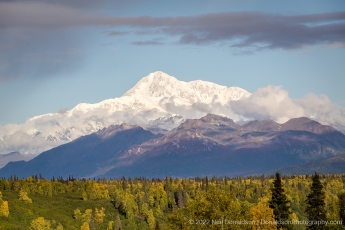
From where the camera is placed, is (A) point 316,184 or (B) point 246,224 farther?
(A) point 316,184

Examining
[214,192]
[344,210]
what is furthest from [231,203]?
[344,210]

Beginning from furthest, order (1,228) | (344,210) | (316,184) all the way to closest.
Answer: (1,228) < (344,210) < (316,184)

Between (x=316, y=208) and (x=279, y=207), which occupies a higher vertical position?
(x=279, y=207)

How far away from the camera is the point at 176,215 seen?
9044cm

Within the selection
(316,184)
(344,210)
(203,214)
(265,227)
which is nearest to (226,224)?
(203,214)

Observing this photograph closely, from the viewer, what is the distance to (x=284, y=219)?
96375 mm

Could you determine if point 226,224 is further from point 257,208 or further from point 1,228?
point 1,228

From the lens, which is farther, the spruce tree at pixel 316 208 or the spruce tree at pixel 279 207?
the spruce tree at pixel 316 208

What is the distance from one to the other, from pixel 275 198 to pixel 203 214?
57.7 feet

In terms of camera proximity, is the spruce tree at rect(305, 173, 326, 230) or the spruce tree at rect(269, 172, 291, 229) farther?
the spruce tree at rect(305, 173, 326, 230)

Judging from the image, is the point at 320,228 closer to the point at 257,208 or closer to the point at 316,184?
the point at 316,184

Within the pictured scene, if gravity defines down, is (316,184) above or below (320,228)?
above

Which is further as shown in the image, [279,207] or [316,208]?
[316,208]

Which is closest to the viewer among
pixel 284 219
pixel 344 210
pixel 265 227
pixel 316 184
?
pixel 265 227
